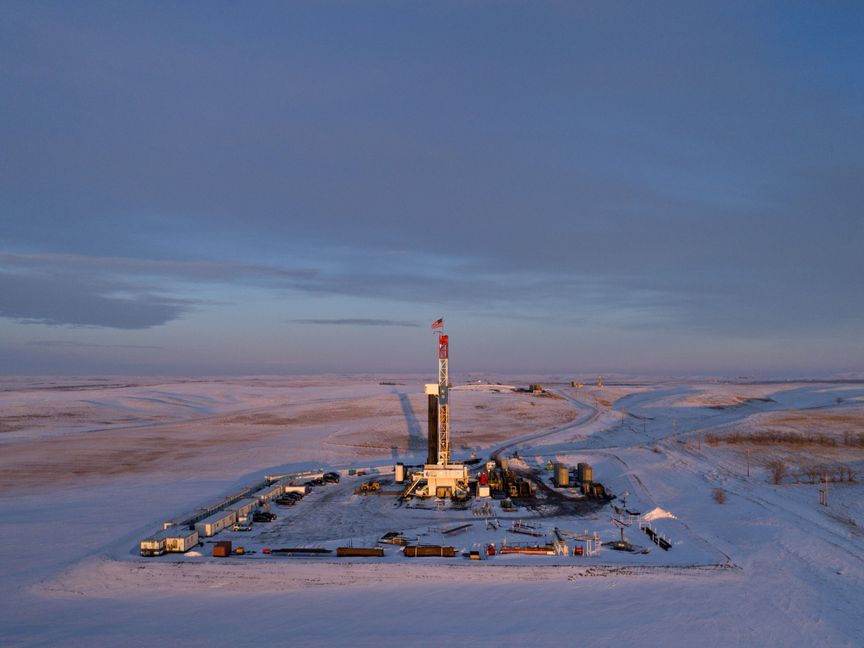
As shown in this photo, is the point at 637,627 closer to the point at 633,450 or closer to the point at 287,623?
the point at 287,623

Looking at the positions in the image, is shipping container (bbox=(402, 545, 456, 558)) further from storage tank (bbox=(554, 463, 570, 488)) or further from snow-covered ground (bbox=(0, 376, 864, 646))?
storage tank (bbox=(554, 463, 570, 488))

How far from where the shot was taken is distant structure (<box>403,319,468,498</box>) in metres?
33.8

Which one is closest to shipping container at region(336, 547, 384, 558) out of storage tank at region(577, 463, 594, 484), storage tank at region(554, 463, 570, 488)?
storage tank at region(554, 463, 570, 488)

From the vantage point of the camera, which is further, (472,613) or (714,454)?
(714,454)

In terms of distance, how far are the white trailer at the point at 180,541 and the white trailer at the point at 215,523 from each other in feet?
3.81

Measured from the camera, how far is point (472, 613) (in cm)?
1791

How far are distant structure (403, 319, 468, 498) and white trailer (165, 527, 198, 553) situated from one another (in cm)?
1206

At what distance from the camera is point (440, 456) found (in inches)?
1382

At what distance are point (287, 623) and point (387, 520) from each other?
11.6 m

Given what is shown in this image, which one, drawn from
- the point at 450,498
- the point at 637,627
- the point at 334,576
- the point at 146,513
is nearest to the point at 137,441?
the point at 146,513

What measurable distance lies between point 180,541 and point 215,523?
281 centimetres

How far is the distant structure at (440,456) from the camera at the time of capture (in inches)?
1330

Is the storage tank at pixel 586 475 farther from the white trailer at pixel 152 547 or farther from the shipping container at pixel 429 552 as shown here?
the white trailer at pixel 152 547

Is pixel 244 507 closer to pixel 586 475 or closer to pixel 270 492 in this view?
pixel 270 492
